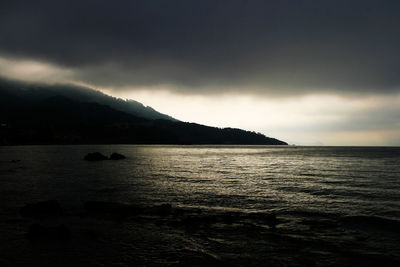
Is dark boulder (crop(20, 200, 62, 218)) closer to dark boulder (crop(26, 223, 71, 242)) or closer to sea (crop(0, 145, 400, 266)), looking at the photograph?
sea (crop(0, 145, 400, 266))

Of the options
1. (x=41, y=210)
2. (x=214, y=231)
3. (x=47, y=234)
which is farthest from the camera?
(x=41, y=210)

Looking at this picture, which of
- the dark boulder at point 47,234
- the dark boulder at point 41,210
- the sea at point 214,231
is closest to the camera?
the sea at point 214,231

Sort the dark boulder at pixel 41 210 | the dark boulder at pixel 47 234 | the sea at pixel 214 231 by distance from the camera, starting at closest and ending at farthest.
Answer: the sea at pixel 214 231, the dark boulder at pixel 47 234, the dark boulder at pixel 41 210

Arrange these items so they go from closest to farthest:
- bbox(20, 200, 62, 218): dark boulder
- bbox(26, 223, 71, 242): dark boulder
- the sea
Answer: the sea
bbox(26, 223, 71, 242): dark boulder
bbox(20, 200, 62, 218): dark boulder

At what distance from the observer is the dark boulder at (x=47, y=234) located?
17797 millimetres

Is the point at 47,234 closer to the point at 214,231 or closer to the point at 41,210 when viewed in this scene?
the point at 41,210

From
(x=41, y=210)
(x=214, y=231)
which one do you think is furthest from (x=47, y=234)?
(x=214, y=231)

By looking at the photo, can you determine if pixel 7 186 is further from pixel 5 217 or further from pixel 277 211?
pixel 277 211

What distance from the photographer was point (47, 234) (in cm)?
1812

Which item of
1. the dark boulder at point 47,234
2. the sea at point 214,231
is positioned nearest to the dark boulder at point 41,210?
the sea at point 214,231

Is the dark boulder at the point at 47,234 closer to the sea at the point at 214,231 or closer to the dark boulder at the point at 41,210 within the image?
the sea at the point at 214,231

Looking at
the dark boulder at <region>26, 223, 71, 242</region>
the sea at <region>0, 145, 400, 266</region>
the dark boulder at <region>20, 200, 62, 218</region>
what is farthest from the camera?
the dark boulder at <region>20, 200, 62, 218</region>

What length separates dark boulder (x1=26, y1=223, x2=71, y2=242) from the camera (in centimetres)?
1780

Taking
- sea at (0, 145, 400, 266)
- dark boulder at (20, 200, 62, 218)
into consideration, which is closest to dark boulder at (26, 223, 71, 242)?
sea at (0, 145, 400, 266)
